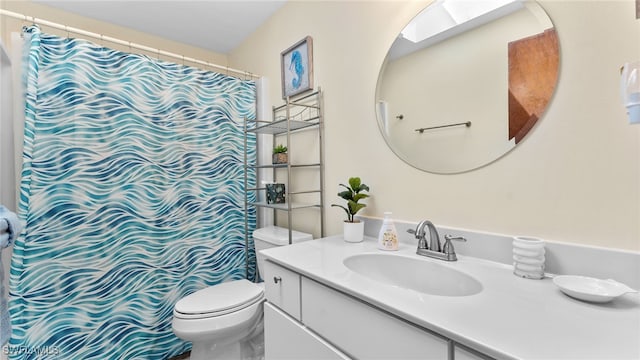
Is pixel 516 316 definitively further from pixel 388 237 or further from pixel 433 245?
pixel 388 237

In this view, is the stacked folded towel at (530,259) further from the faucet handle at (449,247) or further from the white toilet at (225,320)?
the white toilet at (225,320)

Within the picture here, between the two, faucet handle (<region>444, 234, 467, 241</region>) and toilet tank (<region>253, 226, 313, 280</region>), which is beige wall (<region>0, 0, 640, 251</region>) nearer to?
faucet handle (<region>444, 234, 467, 241</region>)

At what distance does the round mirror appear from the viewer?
87cm

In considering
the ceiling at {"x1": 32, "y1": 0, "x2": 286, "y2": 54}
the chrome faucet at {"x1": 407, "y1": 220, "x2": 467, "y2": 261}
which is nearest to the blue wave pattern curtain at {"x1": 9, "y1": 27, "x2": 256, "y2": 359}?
the ceiling at {"x1": 32, "y1": 0, "x2": 286, "y2": 54}

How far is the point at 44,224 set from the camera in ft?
4.31

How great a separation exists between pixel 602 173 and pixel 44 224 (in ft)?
7.32

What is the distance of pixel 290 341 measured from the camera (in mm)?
975

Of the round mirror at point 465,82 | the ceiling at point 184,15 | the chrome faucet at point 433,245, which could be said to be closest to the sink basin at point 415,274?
the chrome faucet at point 433,245

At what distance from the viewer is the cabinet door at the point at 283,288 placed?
3.18ft

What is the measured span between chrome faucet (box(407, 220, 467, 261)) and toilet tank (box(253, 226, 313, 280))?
744 mm

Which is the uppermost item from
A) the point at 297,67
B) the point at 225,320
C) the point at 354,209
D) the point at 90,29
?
the point at 90,29

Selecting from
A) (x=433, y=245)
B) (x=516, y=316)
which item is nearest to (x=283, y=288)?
(x=433, y=245)

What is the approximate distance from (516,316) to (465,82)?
2.68ft

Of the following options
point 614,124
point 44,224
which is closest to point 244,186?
point 44,224
